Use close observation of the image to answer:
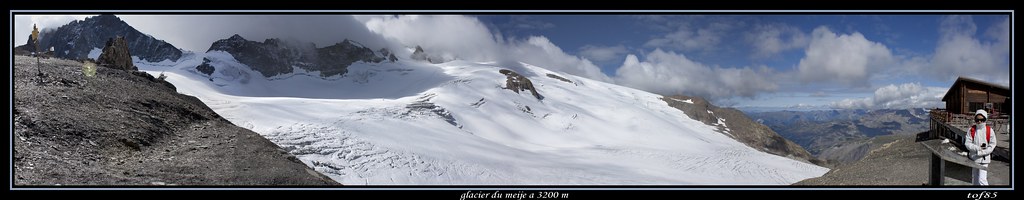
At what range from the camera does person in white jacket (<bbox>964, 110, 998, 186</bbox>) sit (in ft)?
31.6

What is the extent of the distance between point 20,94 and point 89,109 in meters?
2.08

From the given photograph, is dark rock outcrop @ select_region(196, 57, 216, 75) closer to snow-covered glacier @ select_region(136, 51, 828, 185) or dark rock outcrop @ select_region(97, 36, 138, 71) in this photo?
snow-covered glacier @ select_region(136, 51, 828, 185)

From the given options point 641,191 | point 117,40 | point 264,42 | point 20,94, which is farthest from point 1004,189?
point 264,42

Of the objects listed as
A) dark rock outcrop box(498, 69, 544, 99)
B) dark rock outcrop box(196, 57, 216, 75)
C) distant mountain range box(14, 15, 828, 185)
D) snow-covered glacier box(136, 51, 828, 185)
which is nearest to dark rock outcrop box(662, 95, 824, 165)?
distant mountain range box(14, 15, 828, 185)

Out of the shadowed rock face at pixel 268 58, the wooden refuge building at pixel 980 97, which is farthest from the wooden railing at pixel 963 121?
the shadowed rock face at pixel 268 58

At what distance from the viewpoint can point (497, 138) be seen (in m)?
73.9

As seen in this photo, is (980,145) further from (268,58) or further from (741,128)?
(268,58)

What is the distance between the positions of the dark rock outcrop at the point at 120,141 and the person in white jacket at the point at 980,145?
16.5 m

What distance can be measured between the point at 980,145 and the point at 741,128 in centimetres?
11220

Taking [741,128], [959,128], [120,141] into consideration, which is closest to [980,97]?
[959,128]

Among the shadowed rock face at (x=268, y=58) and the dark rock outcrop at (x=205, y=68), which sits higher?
the shadowed rock face at (x=268, y=58)

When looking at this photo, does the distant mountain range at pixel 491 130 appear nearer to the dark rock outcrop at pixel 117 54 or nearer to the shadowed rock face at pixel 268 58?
the shadowed rock face at pixel 268 58

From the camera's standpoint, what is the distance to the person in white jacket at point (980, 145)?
9.64 meters

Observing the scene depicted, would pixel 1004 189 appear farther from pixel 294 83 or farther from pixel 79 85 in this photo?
pixel 294 83
